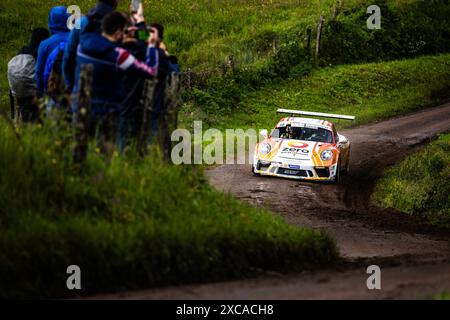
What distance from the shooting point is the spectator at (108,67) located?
11.6 metres

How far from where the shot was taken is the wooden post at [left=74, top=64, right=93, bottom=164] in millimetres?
10711

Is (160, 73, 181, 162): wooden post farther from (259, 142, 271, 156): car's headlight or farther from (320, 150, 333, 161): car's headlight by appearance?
(320, 150, 333, 161): car's headlight

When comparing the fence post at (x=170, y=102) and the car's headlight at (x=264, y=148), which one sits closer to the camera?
the fence post at (x=170, y=102)

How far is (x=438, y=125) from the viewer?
107ft

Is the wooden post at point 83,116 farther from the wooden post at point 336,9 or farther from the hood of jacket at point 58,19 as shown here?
the wooden post at point 336,9

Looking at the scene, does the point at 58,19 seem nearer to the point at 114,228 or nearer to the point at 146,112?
the point at 146,112

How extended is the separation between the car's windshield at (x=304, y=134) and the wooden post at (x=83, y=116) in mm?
12423

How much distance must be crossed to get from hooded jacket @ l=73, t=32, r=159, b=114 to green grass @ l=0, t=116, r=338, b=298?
2.84 ft

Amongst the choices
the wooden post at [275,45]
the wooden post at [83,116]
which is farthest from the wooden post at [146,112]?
the wooden post at [275,45]

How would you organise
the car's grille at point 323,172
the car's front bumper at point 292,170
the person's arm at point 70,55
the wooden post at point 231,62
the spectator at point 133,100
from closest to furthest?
the spectator at point 133,100 → the person's arm at point 70,55 → the car's front bumper at point 292,170 → the car's grille at point 323,172 → the wooden post at point 231,62

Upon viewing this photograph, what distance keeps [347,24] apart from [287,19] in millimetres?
3647

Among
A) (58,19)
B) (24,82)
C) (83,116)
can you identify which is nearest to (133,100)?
(83,116)

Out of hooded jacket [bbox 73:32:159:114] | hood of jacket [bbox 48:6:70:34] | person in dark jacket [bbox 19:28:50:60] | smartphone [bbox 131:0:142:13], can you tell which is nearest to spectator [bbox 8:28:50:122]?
person in dark jacket [bbox 19:28:50:60]
